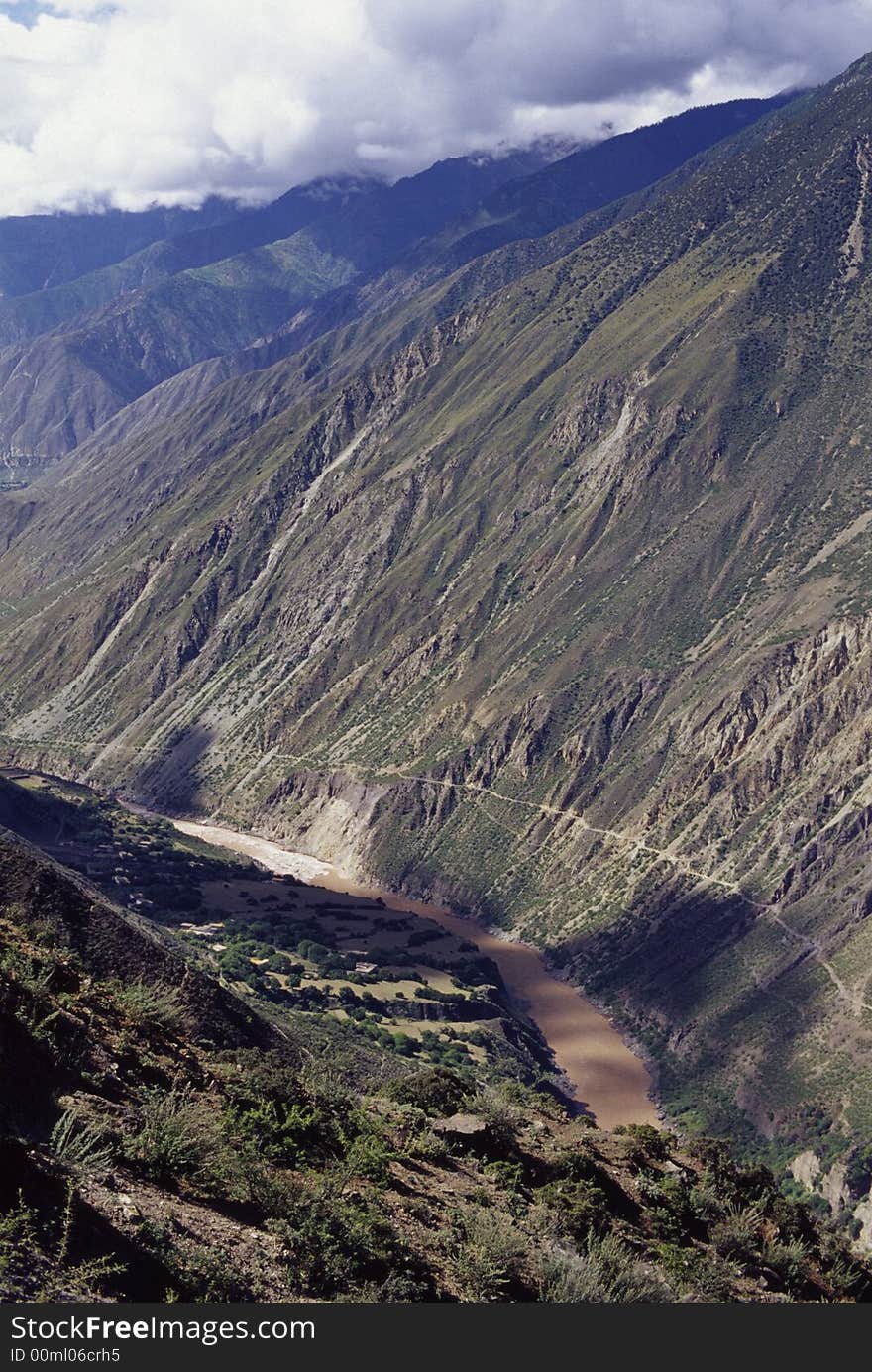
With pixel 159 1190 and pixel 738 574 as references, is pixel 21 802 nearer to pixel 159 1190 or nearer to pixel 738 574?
pixel 738 574

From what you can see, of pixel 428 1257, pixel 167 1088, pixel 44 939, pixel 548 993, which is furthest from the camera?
pixel 548 993

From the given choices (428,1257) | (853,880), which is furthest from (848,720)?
(428,1257)

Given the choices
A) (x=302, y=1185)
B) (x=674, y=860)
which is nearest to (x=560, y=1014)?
(x=674, y=860)

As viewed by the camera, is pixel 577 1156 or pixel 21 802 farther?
pixel 21 802

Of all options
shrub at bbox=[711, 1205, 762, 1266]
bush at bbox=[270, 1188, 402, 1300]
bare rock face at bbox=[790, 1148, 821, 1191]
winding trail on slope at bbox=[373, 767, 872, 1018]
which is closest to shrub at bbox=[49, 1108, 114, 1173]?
bush at bbox=[270, 1188, 402, 1300]

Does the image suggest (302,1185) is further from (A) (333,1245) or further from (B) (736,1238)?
(B) (736,1238)

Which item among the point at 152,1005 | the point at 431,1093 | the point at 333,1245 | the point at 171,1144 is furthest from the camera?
the point at 431,1093
